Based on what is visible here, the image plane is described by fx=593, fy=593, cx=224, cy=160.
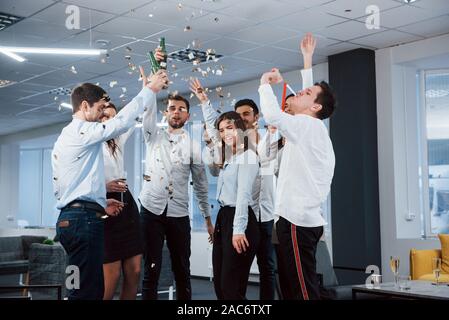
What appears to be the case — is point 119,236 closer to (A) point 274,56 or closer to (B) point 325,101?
(B) point 325,101

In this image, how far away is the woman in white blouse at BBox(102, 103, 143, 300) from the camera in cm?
298

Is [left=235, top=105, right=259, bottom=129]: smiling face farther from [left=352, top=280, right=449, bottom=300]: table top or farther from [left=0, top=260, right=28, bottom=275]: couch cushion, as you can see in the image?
[left=0, top=260, right=28, bottom=275]: couch cushion

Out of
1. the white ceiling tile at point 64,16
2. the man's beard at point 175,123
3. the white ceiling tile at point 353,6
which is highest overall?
the white ceiling tile at point 353,6

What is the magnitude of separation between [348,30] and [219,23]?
1.27m

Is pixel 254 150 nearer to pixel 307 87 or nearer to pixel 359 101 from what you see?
pixel 307 87

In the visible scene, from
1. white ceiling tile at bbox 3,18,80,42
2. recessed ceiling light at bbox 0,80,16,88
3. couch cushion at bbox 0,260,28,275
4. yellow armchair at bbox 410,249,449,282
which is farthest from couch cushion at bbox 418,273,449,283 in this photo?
recessed ceiling light at bbox 0,80,16,88

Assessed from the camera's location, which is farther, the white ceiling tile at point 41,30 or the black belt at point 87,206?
the white ceiling tile at point 41,30

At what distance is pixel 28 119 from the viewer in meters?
10.4

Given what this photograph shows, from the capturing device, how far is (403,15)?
5.30 m

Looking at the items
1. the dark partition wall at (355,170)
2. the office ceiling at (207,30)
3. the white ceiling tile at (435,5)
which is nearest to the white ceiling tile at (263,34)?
the office ceiling at (207,30)

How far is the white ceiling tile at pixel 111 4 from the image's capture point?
4.85m

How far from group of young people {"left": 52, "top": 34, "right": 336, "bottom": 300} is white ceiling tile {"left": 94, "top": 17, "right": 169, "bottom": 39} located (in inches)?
83.7

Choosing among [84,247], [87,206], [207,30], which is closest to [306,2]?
[207,30]

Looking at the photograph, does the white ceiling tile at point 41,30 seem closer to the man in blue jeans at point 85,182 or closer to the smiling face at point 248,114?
the smiling face at point 248,114
